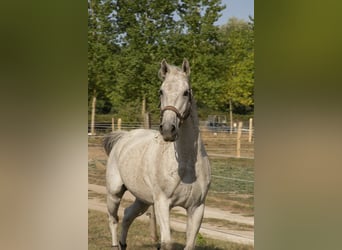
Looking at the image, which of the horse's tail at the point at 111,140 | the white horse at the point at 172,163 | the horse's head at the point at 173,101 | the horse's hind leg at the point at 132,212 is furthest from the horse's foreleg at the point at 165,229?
the horse's tail at the point at 111,140

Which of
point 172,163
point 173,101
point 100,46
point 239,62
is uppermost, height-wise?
point 100,46

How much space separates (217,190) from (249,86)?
631 millimetres

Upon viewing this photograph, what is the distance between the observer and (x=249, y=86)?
8.81ft

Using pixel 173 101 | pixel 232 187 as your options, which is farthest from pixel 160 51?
pixel 173 101

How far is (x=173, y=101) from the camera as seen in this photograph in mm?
1613

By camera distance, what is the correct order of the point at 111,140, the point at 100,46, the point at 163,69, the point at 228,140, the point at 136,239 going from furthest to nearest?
the point at 100,46
the point at 228,140
the point at 136,239
the point at 111,140
the point at 163,69

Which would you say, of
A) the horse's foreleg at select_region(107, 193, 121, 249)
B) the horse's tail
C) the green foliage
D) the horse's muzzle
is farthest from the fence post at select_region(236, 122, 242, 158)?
the horse's muzzle

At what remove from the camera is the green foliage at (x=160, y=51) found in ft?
8.66

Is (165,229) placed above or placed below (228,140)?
below

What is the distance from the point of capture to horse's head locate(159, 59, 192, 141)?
1.58 meters

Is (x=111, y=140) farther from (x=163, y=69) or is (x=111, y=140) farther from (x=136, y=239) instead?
(x=163, y=69)

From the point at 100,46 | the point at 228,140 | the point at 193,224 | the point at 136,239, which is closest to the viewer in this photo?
the point at 193,224

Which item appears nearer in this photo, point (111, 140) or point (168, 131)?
point (168, 131)

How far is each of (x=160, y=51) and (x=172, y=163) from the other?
1.08m
